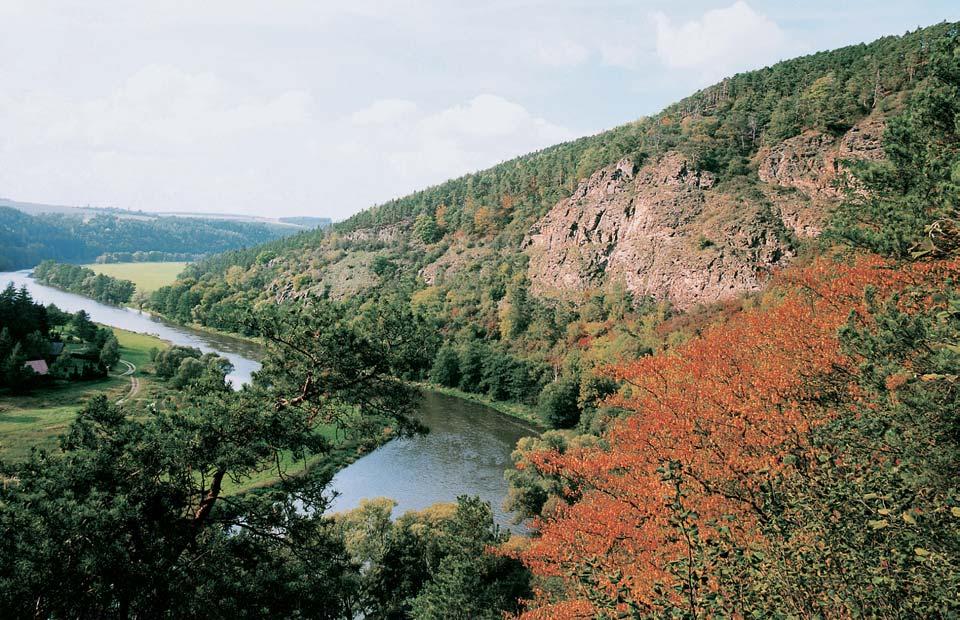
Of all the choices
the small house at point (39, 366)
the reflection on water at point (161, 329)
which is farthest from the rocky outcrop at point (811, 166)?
the small house at point (39, 366)

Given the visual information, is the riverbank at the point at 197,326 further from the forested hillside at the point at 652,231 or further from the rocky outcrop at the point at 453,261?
the rocky outcrop at the point at 453,261

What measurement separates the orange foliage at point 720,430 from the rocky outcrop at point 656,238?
119ft

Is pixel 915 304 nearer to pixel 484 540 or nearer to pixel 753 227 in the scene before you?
pixel 484 540

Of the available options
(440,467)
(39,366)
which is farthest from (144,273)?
(440,467)

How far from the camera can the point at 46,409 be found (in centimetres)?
4428

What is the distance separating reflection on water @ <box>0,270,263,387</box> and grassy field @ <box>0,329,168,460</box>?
10.7m

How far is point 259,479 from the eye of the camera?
33656 millimetres

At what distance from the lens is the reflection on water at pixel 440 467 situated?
3319 centimetres

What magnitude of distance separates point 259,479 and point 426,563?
55.4ft

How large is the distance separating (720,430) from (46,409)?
2157 inches

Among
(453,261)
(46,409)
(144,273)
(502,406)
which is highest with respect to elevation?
(453,261)

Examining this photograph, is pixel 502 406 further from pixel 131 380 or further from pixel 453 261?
pixel 131 380

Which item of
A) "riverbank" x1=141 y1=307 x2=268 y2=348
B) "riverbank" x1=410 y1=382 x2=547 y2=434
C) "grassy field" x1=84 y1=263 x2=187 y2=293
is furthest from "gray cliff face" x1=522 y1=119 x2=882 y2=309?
"grassy field" x1=84 y1=263 x2=187 y2=293

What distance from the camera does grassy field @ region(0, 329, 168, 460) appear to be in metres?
36.0
